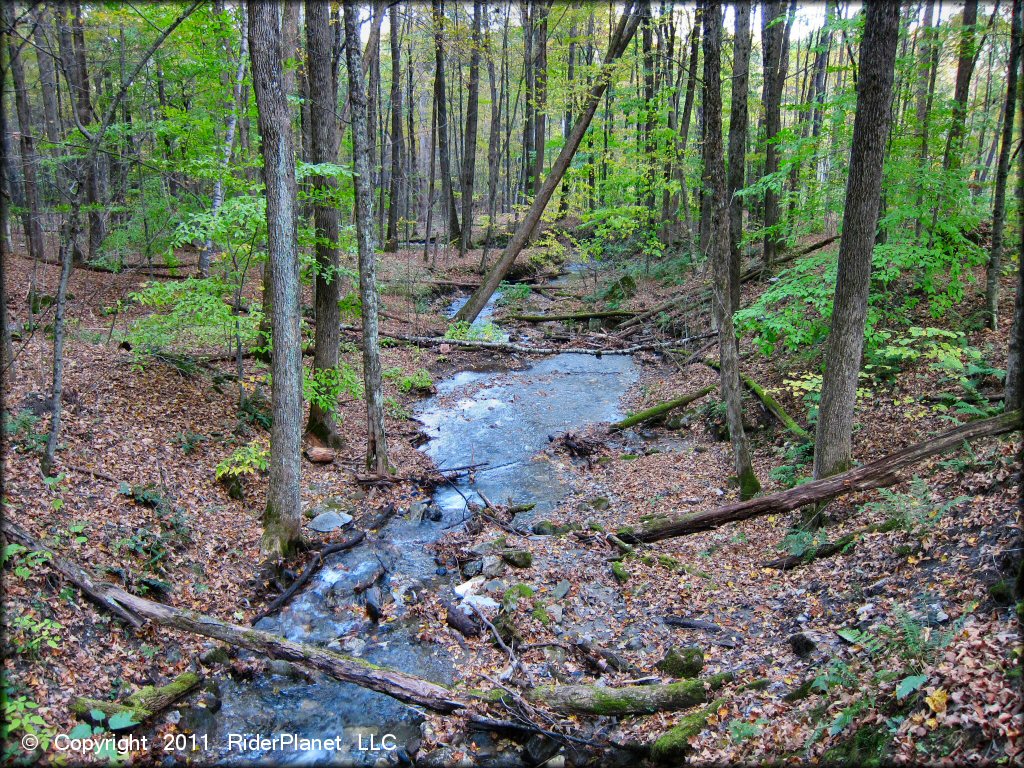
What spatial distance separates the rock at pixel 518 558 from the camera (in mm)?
7852

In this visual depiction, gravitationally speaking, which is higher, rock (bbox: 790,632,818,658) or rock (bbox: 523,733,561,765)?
rock (bbox: 790,632,818,658)

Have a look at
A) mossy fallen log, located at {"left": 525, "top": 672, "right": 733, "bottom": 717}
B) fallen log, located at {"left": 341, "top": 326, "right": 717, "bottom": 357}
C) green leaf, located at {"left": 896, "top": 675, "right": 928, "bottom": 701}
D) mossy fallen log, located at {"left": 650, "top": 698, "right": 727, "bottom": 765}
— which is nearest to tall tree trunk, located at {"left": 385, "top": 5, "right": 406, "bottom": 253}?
fallen log, located at {"left": 341, "top": 326, "right": 717, "bottom": 357}

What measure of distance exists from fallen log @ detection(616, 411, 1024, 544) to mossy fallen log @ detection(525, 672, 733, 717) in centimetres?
268

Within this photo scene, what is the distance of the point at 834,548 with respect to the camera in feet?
21.5

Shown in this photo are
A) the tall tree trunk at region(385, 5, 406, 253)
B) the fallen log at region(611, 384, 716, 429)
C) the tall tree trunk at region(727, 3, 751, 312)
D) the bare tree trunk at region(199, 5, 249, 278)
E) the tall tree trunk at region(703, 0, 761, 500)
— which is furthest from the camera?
the tall tree trunk at region(385, 5, 406, 253)

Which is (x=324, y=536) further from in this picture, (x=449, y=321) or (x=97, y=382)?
(x=449, y=321)

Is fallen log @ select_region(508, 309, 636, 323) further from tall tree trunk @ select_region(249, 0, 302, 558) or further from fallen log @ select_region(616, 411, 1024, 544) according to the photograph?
tall tree trunk @ select_region(249, 0, 302, 558)

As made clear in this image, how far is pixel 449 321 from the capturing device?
765 inches

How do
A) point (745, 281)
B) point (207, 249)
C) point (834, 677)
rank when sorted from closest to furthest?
point (834, 677)
point (207, 249)
point (745, 281)

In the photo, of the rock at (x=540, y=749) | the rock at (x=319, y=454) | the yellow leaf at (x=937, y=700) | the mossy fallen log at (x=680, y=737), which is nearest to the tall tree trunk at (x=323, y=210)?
the rock at (x=319, y=454)

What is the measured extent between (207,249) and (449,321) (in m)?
7.44

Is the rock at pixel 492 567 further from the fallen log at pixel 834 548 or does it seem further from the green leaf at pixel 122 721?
the green leaf at pixel 122 721

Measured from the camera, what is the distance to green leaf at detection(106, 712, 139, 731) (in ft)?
14.6

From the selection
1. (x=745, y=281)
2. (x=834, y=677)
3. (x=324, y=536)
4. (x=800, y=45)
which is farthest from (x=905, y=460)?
(x=800, y=45)
